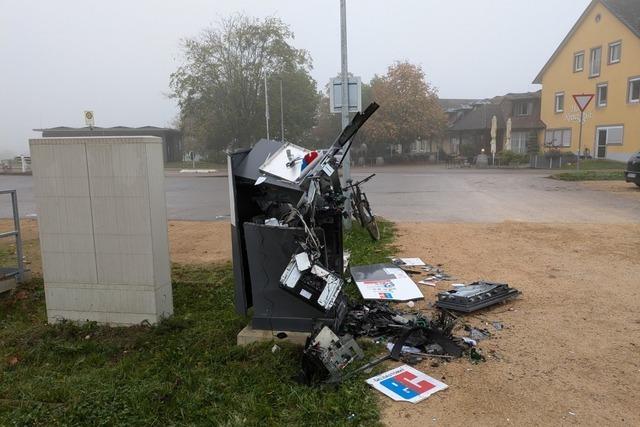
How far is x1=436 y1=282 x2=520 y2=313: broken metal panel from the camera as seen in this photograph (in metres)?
4.97

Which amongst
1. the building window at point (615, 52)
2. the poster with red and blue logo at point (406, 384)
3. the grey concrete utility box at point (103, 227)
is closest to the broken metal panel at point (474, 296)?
the poster with red and blue logo at point (406, 384)

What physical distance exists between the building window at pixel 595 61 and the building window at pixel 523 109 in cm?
783

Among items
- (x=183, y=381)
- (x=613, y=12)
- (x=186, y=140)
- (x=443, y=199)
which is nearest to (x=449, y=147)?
(x=613, y=12)

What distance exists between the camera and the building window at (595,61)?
A: 34469 mm

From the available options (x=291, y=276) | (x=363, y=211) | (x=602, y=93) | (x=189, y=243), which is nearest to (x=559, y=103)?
(x=602, y=93)

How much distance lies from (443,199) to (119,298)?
11630mm

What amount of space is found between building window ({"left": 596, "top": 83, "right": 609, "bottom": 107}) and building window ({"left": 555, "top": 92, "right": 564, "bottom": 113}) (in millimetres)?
3502

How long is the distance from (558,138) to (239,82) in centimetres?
2431

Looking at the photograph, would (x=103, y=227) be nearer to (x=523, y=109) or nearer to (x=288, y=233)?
(x=288, y=233)

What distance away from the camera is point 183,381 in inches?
145

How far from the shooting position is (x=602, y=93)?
34.2 metres

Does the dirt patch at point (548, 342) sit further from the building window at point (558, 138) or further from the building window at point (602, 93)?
the building window at point (558, 138)

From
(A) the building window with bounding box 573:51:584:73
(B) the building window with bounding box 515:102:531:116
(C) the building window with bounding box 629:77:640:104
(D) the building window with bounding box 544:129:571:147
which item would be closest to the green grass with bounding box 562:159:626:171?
(C) the building window with bounding box 629:77:640:104

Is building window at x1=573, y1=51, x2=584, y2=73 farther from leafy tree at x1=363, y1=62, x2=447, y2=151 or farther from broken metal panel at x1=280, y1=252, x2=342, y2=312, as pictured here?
broken metal panel at x1=280, y1=252, x2=342, y2=312
